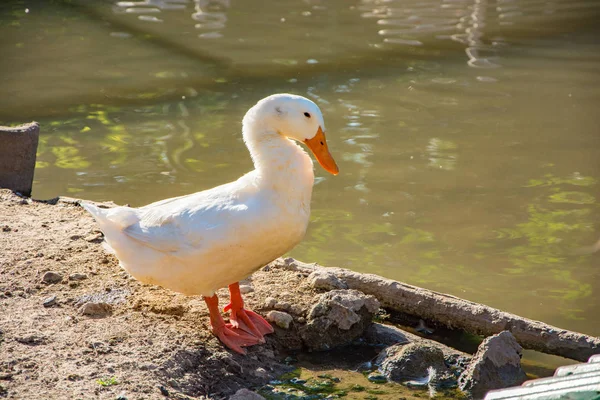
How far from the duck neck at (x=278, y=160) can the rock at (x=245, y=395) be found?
45.3 inches

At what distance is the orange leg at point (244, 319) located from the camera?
484 cm

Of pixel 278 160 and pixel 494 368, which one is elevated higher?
pixel 278 160

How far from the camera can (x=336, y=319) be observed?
16.1 feet

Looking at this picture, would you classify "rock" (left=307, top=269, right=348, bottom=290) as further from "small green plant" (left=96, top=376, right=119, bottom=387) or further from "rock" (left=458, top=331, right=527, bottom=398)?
"small green plant" (left=96, top=376, right=119, bottom=387)

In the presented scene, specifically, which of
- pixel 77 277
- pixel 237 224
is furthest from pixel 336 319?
pixel 77 277

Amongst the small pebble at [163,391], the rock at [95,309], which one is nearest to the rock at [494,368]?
the small pebble at [163,391]

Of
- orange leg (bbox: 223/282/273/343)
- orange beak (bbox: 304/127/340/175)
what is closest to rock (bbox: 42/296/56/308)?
orange leg (bbox: 223/282/273/343)

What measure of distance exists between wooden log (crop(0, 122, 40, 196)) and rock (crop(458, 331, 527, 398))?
4055mm

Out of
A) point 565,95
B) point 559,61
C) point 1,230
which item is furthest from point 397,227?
point 559,61

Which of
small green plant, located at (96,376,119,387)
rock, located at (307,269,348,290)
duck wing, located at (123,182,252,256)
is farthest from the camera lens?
rock, located at (307,269,348,290)

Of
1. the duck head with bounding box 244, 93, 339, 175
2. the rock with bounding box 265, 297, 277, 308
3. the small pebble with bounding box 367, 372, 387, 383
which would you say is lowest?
the small pebble with bounding box 367, 372, 387, 383

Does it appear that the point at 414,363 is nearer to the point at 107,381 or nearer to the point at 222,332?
the point at 222,332

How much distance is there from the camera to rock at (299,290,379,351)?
16.1 feet

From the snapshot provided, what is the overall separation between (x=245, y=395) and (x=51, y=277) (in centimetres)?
175
